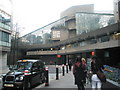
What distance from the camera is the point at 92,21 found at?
44.3 metres

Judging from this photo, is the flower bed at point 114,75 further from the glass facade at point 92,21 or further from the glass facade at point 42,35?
the glass facade at point 42,35

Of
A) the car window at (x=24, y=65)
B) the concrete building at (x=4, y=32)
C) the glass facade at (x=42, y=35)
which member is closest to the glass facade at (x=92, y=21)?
the glass facade at (x=42, y=35)

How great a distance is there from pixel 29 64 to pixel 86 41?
29.4 meters

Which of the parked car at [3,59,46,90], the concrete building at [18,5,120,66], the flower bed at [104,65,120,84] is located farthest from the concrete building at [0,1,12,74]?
the flower bed at [104,65,120,84]

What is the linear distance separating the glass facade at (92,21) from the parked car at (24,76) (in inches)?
1252

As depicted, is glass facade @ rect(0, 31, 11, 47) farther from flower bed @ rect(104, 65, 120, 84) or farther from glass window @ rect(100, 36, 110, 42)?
flower bed @ rect(104, 65, 120, 84)

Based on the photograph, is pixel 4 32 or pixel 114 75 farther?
pixel 4 32

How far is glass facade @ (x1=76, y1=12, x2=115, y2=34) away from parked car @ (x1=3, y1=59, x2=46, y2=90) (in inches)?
1252

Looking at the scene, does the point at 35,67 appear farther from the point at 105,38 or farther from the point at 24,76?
the point at 105,38

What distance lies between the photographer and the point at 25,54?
54188 millimetres

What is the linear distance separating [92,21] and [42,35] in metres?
20.7

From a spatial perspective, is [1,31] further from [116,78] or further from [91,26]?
[91,26]

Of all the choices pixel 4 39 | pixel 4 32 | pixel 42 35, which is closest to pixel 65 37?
pixel 42 35

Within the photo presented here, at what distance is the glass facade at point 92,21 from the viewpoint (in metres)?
38.7
